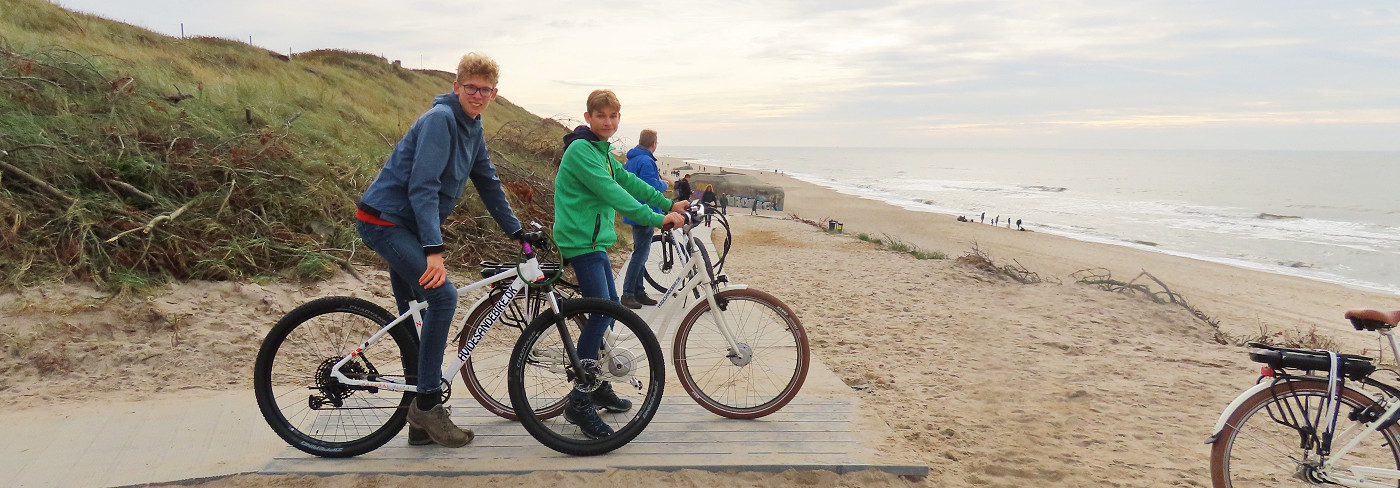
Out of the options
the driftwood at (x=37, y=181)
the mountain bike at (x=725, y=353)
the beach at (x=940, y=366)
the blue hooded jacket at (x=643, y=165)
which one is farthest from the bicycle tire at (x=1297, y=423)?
the driftwood at (x=37, y=181)

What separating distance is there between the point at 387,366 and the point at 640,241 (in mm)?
3539

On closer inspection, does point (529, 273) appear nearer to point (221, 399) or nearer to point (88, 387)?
point (221, 399)

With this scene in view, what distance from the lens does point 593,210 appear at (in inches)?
145

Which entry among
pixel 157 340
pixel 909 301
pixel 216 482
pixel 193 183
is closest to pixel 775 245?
pixel 909 301

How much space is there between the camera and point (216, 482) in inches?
123

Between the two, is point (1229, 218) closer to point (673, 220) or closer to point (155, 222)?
point (673, 220)

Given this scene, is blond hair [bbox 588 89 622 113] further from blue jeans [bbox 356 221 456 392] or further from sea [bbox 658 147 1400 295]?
sea [bbox 658 147 1400 295]

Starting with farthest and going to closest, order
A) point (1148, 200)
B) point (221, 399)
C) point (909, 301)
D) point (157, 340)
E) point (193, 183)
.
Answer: point (1148, 200)
point (909, 301)
point (193, 183)
point (157, 340)
point (221, 399)

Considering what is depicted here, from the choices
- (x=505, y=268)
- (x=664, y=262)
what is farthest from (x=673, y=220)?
(x=664, y=262)

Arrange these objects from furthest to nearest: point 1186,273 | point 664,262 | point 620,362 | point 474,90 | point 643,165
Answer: point 1186,273 < point 643,165 < point 664,262 < point 620,362 < point 474,90

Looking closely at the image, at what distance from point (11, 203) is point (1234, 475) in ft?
29.1

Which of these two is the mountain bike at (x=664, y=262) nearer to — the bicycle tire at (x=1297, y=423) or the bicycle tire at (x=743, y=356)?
the bicycle tire at (x=743, y=356)

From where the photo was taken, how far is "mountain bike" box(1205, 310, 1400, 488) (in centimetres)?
294

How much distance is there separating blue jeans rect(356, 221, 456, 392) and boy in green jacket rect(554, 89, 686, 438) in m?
0.67
